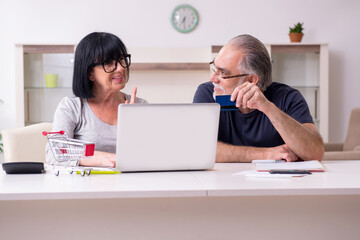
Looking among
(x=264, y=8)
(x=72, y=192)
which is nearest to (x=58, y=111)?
(x=72, y=192)

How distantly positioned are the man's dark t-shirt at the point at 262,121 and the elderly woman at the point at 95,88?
495 millimetres

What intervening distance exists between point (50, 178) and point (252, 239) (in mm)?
658

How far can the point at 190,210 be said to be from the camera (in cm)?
141

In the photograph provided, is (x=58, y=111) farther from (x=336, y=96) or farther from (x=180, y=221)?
(x=336, y=96)

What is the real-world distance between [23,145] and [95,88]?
20.3 inches

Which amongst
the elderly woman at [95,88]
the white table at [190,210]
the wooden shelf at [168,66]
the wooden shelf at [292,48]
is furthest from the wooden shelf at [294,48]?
the white table at [190,210]

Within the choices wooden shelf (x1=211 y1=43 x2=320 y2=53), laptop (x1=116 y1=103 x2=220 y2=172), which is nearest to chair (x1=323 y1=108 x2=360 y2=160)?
wooden shelf (x1=211 y1=43 x2=320 y2=53)

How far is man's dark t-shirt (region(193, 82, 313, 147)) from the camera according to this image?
2.23 m

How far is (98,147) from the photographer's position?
223 cm

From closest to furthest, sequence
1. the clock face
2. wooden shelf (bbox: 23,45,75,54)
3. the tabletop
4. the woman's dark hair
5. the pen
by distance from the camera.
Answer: the tabletop, the pen, the woman's dark hair, wooden shelf (bbox: 23,45,75,54), the clock face

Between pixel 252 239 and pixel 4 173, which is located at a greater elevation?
pixel 4 173

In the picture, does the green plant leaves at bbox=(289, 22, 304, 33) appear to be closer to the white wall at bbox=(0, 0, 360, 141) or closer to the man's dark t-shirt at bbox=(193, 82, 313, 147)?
the white wall at bbox=(0, 0, 360, 141)

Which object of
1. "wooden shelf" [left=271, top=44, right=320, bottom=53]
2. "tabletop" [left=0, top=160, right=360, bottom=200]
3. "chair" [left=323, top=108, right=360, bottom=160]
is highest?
"wooden shelf" [left=271, top=44, right=320, bottom=53]

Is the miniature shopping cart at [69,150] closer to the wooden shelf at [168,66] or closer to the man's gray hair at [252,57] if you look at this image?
the man's gray hair at [252,57]
